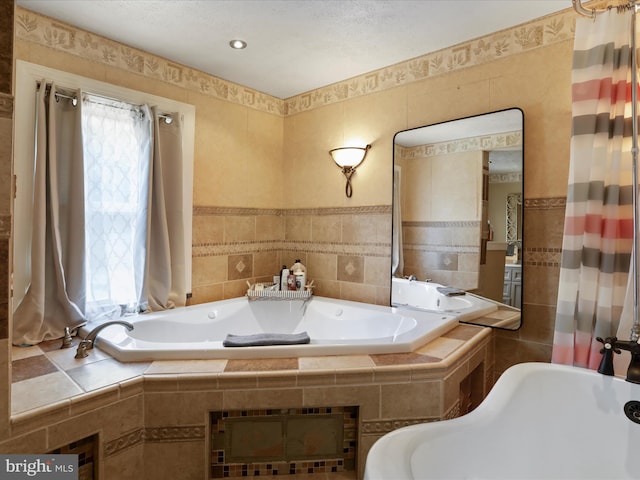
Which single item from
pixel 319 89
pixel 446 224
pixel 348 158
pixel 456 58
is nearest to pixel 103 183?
pixel 348 158

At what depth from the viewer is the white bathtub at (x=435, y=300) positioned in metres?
2.25

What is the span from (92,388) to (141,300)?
1.01 meters

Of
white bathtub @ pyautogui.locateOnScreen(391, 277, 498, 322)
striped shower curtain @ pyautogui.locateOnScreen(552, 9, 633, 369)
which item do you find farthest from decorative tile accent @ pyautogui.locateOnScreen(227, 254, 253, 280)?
striped shower curtain @ pyautogui.locateOnScreen(552, 9, 633, 369)

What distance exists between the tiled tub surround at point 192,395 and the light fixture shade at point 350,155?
1528 millimetres

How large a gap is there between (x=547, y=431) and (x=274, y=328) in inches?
71.1

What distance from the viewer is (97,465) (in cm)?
141

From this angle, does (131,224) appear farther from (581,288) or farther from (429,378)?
(581,288)

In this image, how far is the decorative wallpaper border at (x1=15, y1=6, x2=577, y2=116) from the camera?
1988 millimetres

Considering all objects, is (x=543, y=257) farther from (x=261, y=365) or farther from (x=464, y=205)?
(x=261, y=365)

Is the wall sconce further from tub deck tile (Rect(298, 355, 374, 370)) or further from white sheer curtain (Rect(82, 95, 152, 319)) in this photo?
tub deck tile (Rect(298, 355, 374, 370))

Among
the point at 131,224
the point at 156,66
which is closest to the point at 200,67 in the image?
the point at 156,66

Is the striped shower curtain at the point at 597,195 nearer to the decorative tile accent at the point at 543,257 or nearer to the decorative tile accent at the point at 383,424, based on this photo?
the decorative tile accent at the point at 543,257

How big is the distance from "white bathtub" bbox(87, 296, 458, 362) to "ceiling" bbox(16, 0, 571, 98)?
5.54 ft

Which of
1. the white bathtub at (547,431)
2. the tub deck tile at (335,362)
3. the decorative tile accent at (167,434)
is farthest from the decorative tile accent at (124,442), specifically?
the white bathtub at (547,431)
